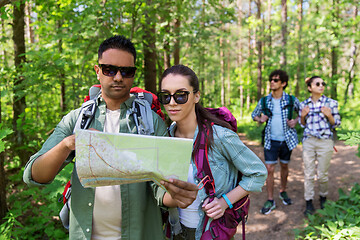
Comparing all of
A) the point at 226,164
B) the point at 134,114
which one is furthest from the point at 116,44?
the point at 226,164

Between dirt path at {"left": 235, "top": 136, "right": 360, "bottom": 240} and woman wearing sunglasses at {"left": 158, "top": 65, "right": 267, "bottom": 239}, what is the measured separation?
282cm

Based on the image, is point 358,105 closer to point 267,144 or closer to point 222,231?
point 267,144

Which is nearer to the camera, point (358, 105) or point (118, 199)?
point (118, 199)

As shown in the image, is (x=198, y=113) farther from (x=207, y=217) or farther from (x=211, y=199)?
(x=207, y=217)

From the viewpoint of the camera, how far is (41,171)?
1346mm

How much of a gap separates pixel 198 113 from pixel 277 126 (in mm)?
3242

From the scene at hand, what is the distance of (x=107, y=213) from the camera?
1.60 meters

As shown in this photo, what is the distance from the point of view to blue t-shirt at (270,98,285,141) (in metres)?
4.55

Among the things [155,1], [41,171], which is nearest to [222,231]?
[41,171]

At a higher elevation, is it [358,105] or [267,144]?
[358,105]

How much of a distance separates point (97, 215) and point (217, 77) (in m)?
26.5

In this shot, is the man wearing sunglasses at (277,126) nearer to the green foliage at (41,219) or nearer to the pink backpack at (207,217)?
the pink backpack at (207,217)

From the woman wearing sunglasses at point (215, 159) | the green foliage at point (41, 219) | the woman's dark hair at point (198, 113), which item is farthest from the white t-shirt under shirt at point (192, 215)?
the green foliage at point (41, 219)

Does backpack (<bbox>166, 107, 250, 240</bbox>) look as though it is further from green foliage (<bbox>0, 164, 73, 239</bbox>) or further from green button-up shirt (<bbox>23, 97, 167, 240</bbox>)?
green foliage (<bbox>0, 164, 73, 239</bbox>)
